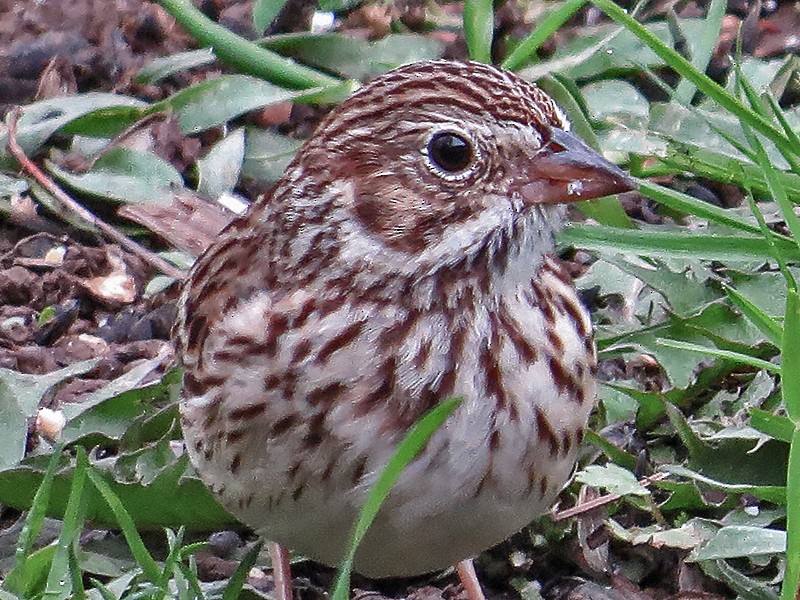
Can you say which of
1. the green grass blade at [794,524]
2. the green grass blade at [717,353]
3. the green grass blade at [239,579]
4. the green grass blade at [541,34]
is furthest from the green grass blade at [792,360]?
the green grass blade at [541,34]

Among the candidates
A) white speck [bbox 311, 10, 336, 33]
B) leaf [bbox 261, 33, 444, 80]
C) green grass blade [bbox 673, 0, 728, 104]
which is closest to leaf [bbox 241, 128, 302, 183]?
leaf [bbox 261, 33, 444, 80]

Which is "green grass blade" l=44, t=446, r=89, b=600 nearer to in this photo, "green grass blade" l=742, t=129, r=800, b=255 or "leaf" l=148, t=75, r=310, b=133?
"green grass blade" l=742, t=129, r=800, b=255

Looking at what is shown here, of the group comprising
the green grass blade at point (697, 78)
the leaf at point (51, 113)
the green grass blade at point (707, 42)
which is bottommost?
the leaf at point (51, 113)

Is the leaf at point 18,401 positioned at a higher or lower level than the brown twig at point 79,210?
lower

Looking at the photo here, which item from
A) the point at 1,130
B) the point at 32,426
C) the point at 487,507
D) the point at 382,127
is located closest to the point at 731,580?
the point at 487,507

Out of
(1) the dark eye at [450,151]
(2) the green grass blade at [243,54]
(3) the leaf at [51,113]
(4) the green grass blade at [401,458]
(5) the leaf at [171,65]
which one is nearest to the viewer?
(4) the green grass blade at [401,458]

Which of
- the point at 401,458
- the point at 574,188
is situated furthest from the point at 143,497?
the point at 574,188

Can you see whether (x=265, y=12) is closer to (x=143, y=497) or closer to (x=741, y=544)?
(x=143, y=497)

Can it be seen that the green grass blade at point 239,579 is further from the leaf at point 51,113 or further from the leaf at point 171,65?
the leaf at point 171,65

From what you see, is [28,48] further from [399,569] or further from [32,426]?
[399,569]
